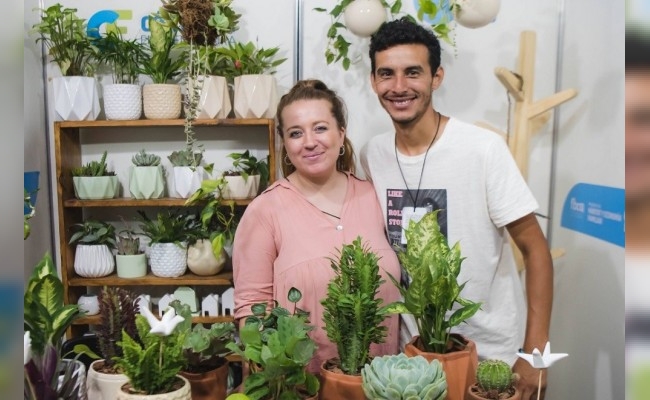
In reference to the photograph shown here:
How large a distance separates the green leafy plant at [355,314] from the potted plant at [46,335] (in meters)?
0.43

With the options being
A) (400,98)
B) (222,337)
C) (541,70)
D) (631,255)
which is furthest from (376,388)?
(541,70)

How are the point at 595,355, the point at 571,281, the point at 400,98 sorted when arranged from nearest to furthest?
the point at 400,98
the point at 595,355
the point at 571,281

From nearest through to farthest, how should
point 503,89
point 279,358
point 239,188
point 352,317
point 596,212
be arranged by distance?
1. point 279,358
2. point 352,317
3. point 596,212
4. point 239,188
5. point 503,89

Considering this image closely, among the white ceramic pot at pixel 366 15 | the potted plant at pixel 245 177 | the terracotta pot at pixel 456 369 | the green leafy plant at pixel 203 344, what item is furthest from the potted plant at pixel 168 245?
the terracotta pot at pixel 456 369

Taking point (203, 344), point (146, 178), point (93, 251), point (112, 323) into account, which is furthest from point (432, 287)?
point (93, 251)

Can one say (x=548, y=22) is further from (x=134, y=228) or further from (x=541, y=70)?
(x=134, y=228)

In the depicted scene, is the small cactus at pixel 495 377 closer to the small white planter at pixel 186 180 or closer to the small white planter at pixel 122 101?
the small white planter at pixel 186 180

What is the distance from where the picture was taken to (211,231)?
2.20 meters

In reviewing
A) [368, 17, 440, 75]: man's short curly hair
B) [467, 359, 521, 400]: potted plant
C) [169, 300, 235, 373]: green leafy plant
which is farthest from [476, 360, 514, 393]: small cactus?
[368, 17, 440, 75]: man's short curly hair

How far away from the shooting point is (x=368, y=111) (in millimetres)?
2340

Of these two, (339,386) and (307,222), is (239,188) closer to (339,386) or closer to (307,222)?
(307,222)

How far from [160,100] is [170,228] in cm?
50

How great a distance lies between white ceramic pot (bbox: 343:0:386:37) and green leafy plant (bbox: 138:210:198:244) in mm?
1000

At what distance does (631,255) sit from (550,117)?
2.28 meters
